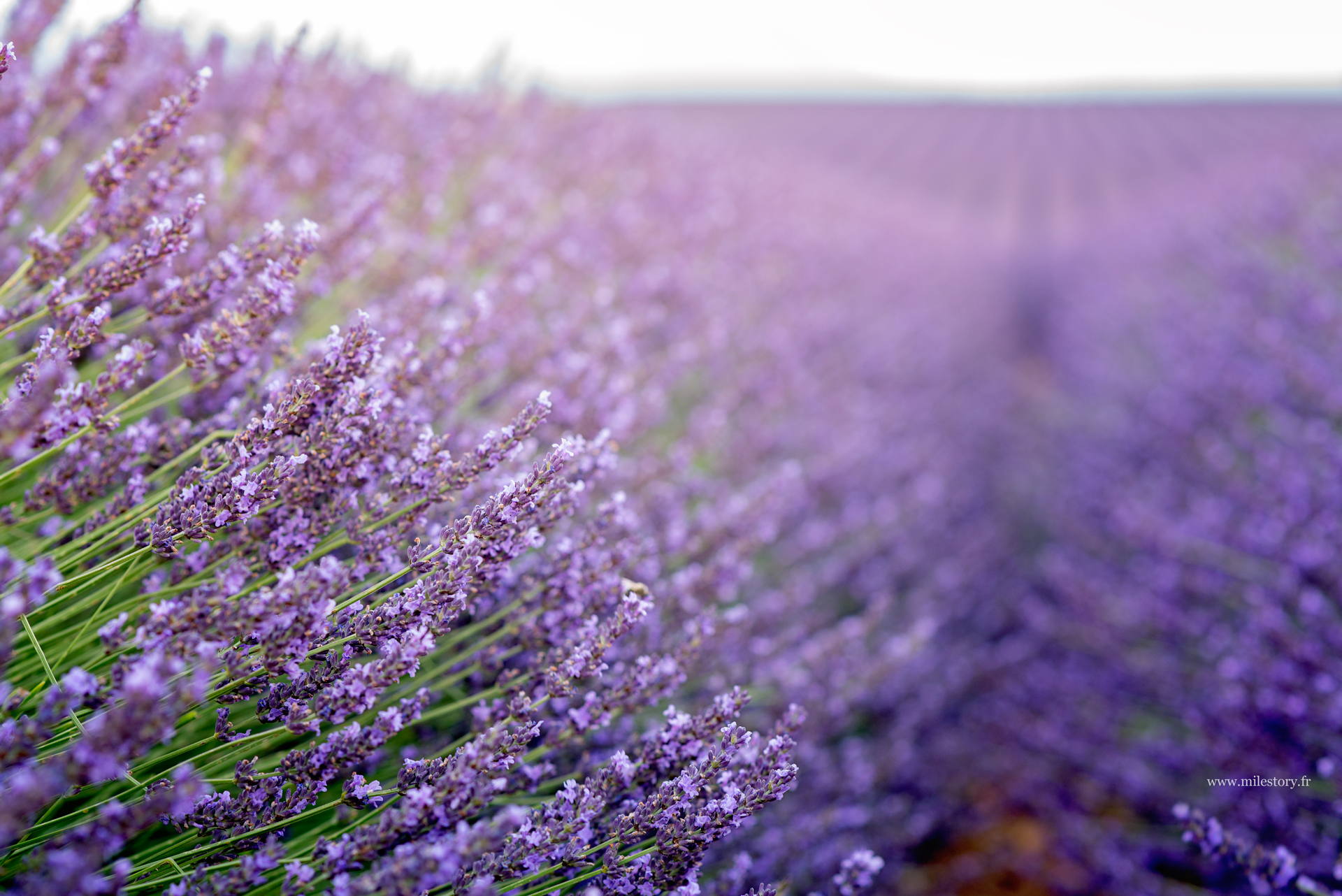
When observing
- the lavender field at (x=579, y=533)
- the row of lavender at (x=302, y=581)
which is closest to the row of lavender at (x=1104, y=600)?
the lavender field at (x=579, y=533)

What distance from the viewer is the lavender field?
1.06 m

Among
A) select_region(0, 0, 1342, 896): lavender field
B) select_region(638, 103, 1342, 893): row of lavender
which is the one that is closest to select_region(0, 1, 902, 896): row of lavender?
select_region(0, 0, 1342, 896): lavender field

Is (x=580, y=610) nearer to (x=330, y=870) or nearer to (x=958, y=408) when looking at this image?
(x=330, y=870)

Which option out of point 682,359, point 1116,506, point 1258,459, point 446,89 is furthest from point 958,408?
point 446,89

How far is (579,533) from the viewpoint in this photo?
4.51 ft

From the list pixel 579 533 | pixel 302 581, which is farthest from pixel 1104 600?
pixel 302 581

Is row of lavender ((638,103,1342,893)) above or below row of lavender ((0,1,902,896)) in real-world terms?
below

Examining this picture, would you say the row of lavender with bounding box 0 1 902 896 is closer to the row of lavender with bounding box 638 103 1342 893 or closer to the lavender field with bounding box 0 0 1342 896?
the lavender field with bounding box 0 0 1342 896

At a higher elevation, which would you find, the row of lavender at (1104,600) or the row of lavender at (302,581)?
the row of lavender at (302,581)

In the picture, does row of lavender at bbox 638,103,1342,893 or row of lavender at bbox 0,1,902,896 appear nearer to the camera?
row of lavender at bbox 0,1,902,896

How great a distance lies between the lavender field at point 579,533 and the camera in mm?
1056

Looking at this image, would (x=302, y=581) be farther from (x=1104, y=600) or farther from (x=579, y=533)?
(x=1104, y=600)

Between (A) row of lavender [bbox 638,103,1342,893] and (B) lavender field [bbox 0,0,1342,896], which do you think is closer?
(B) lavender field [bbox 0,0,1342,896]

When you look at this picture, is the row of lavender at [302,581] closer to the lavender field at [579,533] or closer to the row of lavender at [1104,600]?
the lavender field at [579,533]
